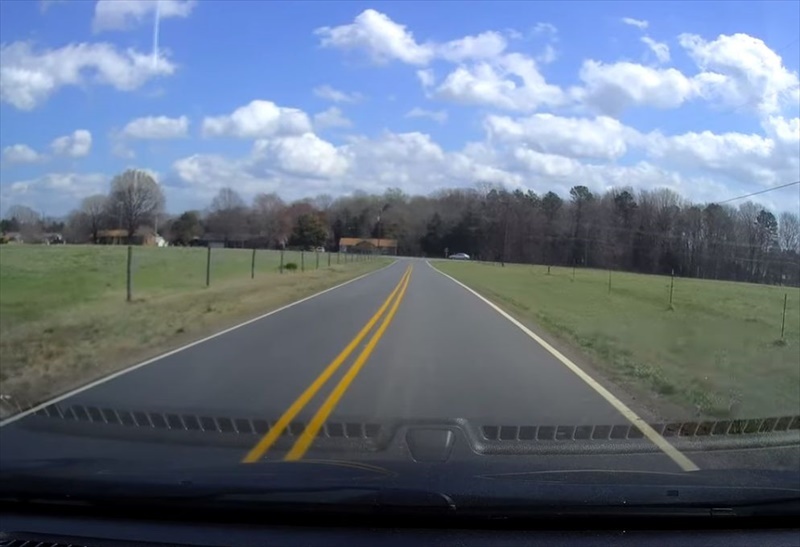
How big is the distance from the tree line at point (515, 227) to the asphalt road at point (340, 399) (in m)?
13.2

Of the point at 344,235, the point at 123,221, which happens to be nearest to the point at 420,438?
the point at 123,221

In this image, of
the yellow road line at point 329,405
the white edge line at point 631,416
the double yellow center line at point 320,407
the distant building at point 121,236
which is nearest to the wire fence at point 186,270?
the double yellow center line at point 320,407

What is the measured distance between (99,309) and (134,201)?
4598 cm

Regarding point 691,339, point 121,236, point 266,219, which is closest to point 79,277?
point 691,339

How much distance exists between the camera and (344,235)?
157875 mm

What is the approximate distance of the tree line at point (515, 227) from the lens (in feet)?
93.7

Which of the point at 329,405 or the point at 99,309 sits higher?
the point at 329,405

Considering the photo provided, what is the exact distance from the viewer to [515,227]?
87500 millimetres

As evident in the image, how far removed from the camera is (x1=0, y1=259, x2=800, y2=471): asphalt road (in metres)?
6.90

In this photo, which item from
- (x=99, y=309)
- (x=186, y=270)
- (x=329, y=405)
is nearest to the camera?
(x=329, y=405)

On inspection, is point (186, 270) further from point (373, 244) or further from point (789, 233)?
point (373, 244)

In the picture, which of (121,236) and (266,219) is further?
(266,219)

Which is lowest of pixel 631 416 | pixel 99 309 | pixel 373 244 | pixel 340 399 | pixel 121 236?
pixel 99 309

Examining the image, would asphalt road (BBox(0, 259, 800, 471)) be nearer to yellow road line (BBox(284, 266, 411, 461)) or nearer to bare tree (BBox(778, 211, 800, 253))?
yellow road line (BBox(284, 266, 411, 461))
